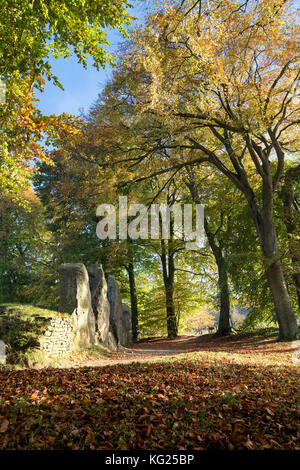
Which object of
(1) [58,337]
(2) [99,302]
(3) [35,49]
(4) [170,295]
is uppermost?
(3) [35,49]

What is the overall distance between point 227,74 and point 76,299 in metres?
8.26

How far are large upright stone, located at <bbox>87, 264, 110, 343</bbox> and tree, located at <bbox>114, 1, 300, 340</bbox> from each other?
5749 millimetres

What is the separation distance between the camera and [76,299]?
32.5 ft

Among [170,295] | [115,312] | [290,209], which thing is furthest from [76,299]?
[170,295]

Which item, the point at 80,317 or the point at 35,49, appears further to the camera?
the point at 80,317

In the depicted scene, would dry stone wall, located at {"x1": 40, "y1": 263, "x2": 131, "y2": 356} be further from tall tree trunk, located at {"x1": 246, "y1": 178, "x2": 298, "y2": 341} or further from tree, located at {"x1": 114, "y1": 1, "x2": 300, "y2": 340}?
tall tree trunk, located at {"x1": 246, "y1": 178, "x2": 298, "y2": 341}

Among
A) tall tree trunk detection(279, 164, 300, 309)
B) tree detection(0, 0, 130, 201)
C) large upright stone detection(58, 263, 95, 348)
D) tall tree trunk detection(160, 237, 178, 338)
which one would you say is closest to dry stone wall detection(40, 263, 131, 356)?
large upright stone detection(58, 263, 95, 348)

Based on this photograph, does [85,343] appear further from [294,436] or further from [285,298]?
[294,436]

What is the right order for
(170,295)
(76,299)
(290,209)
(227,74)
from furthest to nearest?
(170,295) → (290,209) → (76,299) → (227,74)

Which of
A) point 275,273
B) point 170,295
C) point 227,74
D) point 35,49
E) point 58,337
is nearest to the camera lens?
point 35,49

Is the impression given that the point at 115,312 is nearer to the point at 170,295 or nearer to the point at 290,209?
the point at 170,295

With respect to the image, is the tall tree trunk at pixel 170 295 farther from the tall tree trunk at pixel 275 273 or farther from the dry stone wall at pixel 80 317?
the tall tree trunk at pixel 275 273

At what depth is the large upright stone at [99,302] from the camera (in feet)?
38.7

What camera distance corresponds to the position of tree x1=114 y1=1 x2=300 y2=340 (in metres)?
8.28
